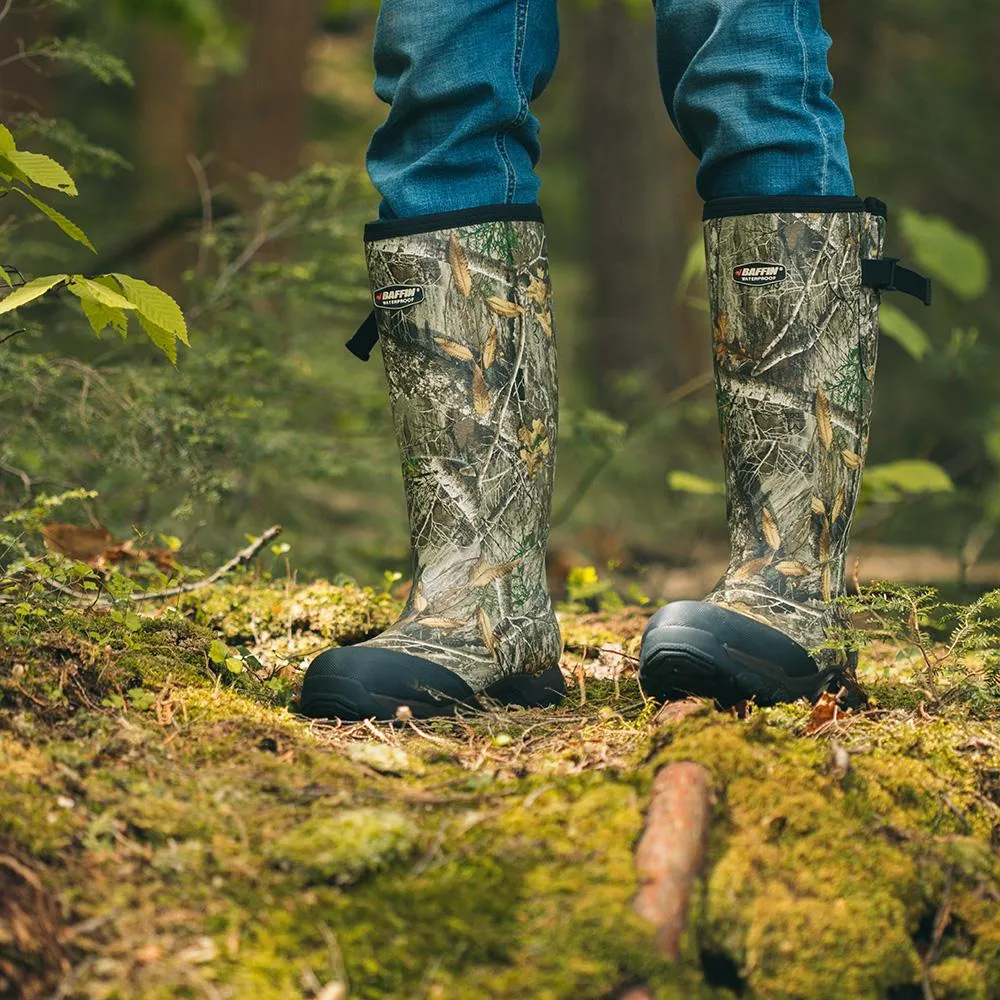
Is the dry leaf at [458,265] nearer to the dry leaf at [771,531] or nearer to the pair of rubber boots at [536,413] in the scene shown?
the pair of rubber boots at [536,413]

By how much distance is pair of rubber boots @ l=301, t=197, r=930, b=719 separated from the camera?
85.5 inches

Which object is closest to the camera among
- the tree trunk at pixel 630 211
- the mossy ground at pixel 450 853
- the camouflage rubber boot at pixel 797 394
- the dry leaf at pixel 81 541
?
the mossy ground at pixel 450 853

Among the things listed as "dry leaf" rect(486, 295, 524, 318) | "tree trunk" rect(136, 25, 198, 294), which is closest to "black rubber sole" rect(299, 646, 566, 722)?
"dry leaf" rect(486, 295, 524, 318)

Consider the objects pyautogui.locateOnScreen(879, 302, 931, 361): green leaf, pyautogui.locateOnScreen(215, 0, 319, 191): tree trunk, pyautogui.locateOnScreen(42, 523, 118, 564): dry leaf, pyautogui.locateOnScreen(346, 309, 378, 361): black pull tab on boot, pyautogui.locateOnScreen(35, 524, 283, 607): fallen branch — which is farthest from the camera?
pyautogui.locateOnScreen(215, 0, 319, 191): tree trunk

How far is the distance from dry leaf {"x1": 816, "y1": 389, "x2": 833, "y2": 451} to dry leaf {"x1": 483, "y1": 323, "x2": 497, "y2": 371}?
2.04 ft

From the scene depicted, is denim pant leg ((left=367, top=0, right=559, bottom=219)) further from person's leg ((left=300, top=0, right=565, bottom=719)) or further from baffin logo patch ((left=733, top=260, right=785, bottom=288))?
baffin logo patch ((left=733, top=260, right=785, bottom=288))

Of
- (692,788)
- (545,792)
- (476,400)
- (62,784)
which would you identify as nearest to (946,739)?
(692,788)

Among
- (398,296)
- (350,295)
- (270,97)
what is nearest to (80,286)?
(398,296)

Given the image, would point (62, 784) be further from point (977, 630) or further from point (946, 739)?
point (977, 630)

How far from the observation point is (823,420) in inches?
86.9

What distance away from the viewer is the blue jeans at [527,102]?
2127mm

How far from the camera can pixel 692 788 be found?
5.07 feet

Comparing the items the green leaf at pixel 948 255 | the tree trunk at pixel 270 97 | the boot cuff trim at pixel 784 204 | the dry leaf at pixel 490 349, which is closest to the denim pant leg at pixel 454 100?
the dry leaf at pixel 490 349

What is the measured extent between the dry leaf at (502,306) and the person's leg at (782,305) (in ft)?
1.28
